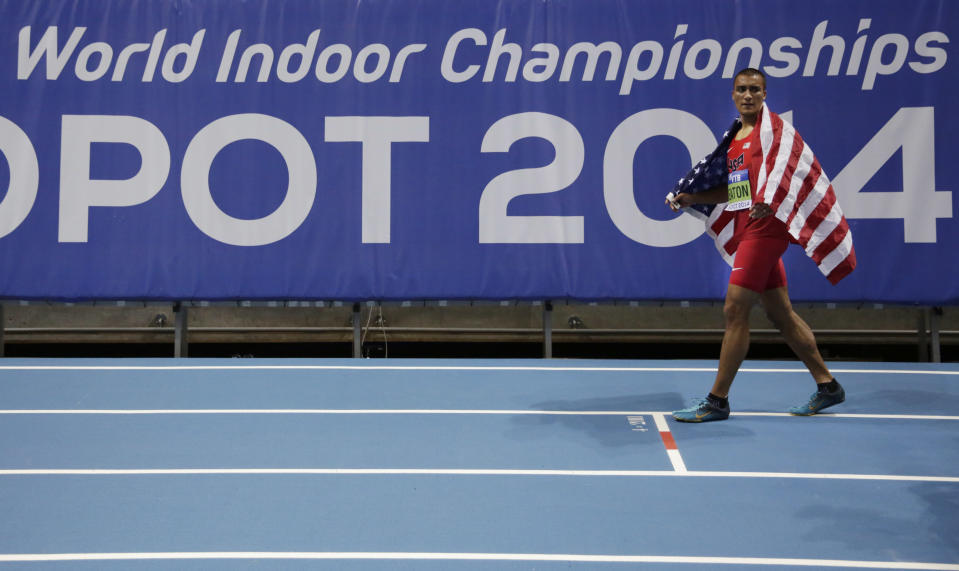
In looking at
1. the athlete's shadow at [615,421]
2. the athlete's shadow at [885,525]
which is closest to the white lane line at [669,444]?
the athlete's shadow at [615,421]

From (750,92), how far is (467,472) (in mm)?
2453

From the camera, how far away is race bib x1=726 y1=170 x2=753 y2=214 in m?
4.41

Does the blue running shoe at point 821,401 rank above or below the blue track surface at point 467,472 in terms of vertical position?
above

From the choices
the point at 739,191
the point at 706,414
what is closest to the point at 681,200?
the point at 739,191

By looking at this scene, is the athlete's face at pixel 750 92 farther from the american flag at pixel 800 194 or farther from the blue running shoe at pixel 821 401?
the blue running shoe at pixel 821 401

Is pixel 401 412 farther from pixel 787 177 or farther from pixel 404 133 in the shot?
pixel 404 133

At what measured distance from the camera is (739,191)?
4457mm

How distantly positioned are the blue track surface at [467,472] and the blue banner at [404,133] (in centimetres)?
115

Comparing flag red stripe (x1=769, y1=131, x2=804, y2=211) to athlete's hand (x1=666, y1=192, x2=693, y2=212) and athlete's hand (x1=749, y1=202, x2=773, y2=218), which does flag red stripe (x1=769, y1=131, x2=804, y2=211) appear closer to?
athlete's hand (x1=749, y1=202, x2=773, y2=218)

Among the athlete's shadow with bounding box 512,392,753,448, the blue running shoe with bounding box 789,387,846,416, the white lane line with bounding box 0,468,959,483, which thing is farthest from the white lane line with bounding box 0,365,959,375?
the white lane line with bounding box 0,468,959,483

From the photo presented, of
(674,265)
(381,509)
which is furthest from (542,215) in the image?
(381,509)

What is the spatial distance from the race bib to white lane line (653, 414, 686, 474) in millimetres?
1217

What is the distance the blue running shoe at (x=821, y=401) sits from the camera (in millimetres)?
4605

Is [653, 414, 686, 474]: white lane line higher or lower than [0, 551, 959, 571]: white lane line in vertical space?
higher
